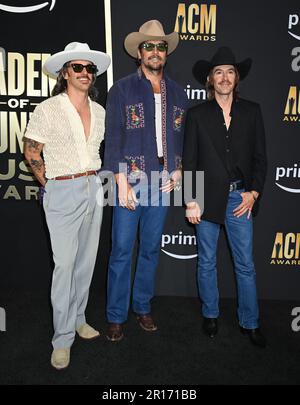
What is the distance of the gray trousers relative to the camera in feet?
8.48

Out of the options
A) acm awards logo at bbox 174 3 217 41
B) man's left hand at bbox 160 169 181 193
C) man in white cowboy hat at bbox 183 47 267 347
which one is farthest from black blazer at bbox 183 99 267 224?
acm awards logo at bbox 174 3 217 41

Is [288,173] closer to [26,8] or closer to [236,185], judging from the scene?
[236,185]

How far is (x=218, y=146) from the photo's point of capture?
9.30 ft

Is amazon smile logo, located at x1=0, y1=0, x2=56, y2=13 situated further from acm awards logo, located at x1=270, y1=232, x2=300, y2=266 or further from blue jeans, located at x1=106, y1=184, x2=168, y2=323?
acm awards logo, located at x1=270, y1=232, x2=300, y2=266

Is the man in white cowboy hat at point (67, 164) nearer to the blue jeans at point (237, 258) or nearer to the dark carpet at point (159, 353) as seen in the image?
the dark carpet at point (159, 353)

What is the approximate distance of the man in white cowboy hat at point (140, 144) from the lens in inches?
111

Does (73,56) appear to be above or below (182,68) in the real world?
below

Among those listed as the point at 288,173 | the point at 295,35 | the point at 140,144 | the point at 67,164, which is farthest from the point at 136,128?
the point at 295,35

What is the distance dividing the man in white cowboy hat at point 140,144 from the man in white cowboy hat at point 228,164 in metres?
0.17

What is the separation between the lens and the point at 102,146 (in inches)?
141

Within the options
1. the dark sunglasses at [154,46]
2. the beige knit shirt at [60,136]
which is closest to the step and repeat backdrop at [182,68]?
the dark sunglasses at [154,46]

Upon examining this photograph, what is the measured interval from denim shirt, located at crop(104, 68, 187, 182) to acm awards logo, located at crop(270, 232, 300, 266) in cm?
138

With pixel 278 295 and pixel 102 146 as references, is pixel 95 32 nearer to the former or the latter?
pixel 102 146

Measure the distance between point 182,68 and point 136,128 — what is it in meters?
0.91
